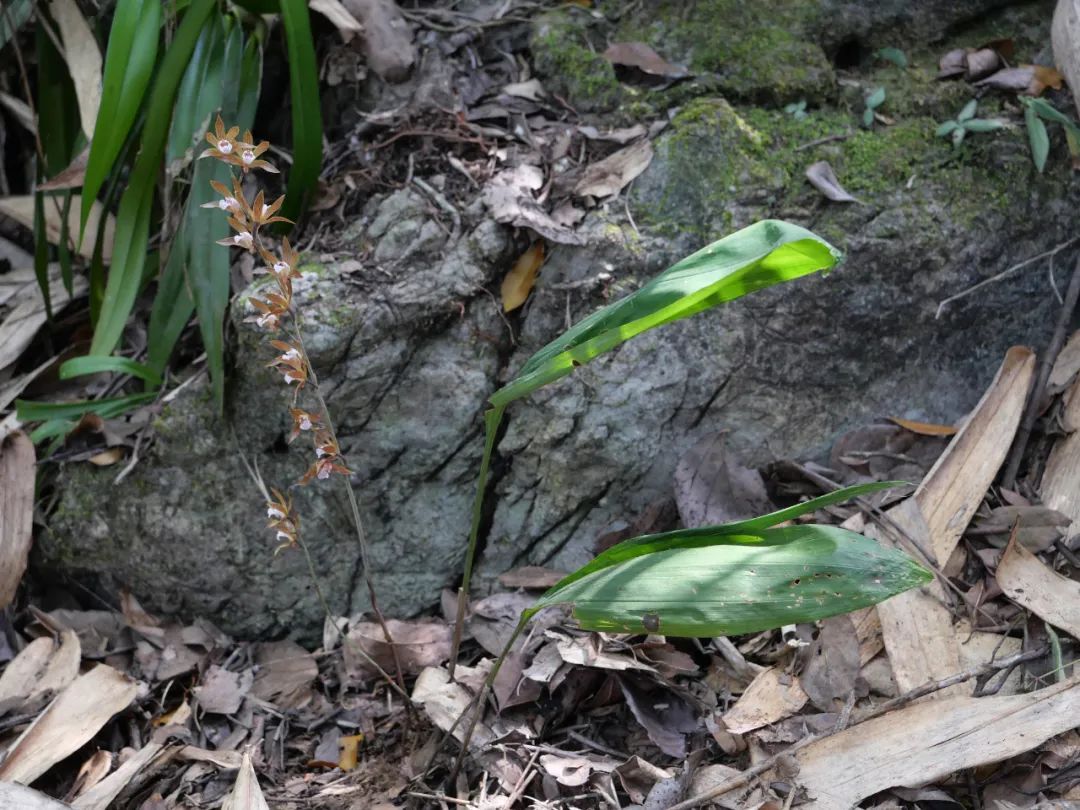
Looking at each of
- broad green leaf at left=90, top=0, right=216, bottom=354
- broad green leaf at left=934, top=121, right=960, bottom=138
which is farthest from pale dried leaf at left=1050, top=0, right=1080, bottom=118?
broad green leaf at left=90, top=0, right=216, bottom=354

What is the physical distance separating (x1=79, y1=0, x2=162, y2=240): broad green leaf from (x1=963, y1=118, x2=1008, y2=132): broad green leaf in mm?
1623

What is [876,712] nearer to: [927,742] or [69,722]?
[927,742]

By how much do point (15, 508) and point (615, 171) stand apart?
138cm

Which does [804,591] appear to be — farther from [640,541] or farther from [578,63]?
[578,63]

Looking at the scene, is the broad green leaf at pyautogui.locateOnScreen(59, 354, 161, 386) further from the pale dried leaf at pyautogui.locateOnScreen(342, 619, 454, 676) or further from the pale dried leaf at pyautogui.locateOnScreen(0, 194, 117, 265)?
the pale dried leaf at pyautogui.locateOnScreen(342, 619, 454, 676)

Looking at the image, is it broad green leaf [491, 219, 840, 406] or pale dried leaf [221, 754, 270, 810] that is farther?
pale dried leaf [221, 754, 270, 810]

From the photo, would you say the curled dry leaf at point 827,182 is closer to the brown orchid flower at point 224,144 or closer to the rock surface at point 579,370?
the rock surface at point 579,370

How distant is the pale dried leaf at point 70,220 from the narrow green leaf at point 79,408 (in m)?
0.38

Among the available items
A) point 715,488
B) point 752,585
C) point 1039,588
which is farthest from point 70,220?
point 1039,588

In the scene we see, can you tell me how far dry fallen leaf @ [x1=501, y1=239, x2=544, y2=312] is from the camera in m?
1.89

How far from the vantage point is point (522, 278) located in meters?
1.90

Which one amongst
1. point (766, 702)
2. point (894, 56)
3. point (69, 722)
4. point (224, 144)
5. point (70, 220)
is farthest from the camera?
point (70, 220)

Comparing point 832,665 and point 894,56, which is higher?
point 894,56

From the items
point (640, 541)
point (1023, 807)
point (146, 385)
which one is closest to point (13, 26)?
point (146, 385)
